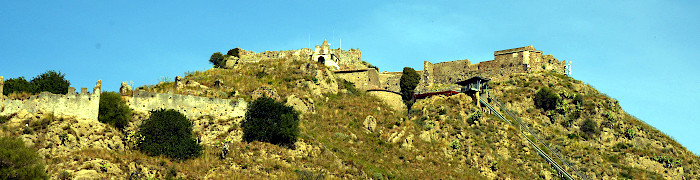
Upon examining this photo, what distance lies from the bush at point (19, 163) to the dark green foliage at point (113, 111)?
7781mm

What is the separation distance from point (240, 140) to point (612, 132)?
3489cm

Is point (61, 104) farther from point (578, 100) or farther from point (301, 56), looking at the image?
point (578, 100)

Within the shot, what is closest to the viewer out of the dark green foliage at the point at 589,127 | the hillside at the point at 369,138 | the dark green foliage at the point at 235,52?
the hillside at the point at 369,138

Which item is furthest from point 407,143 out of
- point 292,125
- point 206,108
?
point 206,108

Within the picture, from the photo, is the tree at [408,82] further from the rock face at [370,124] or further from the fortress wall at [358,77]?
the rock face at [370,124]

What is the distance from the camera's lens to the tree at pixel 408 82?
80125 millimetres

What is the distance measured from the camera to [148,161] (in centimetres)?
4684

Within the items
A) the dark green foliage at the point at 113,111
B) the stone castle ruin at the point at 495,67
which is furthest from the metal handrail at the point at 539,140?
the dark green foliage at the point at 113,111

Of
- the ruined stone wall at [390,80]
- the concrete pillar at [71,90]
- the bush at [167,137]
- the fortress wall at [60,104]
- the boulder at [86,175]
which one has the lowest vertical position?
the boulder at [86,175]

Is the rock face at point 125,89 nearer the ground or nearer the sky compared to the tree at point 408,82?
nearer the ground

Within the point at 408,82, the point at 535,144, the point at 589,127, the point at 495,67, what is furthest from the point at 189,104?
the point at 495,67

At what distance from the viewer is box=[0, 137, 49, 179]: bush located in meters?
40.2

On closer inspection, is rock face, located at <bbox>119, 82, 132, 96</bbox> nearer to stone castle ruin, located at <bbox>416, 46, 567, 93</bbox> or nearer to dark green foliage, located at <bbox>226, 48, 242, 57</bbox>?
dark green foliage, located at <bbox>226, 48, 242, 57</bbox>

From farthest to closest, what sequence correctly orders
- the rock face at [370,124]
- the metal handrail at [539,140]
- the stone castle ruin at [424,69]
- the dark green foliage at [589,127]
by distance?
1. the stone castle ruin at [424,69]
2. the dark green foliage at [589,127]
3. the metal handrail at [539,140]
4. the rock face at [370,124]
